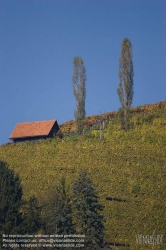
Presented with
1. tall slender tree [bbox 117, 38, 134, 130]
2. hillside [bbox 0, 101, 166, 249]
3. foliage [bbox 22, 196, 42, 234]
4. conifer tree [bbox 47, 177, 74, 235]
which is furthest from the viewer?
tall slender tree [bbox 117, 38, 134, 130]

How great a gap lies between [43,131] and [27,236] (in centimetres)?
2368

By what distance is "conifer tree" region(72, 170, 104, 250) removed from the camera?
87.1 ft

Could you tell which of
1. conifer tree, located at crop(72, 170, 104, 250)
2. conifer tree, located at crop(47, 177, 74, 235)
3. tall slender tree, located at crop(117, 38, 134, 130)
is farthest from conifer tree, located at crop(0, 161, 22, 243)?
tall slender tree, located at crop(117, 38, 134, 130)

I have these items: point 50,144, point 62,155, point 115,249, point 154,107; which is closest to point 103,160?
point 62,155

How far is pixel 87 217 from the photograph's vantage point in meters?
27.0

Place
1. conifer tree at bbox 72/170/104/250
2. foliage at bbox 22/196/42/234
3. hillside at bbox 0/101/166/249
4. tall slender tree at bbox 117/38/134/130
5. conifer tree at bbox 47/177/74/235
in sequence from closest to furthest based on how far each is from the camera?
1. conifer tree at bbox 72/170/104/250
2. conifer tree at bbox 47/177/74/235
3. foliage at bbox 22/196/42/234
4. hillside at bbox 0/101/166/249
5. tall slender tree at bbox 117/38/134/130

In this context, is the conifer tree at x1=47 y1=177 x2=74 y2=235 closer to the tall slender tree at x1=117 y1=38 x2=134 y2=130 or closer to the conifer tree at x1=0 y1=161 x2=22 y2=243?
the conifer tree at x1=0 y1=161 x2=22 y2=243

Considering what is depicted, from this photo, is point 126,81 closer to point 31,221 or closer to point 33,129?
point 33,129

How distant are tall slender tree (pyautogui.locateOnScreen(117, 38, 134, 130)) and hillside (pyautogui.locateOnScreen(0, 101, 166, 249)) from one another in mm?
1243

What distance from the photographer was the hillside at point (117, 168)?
32031mm

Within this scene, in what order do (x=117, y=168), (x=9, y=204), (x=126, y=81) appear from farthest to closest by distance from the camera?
(x=126, y=81)
(x=117, y=168)
(x=9, y=204)

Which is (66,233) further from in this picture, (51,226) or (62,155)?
(62,155)

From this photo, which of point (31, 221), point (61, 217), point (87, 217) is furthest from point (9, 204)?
point (87, 217)

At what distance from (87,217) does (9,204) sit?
4.85 metres
